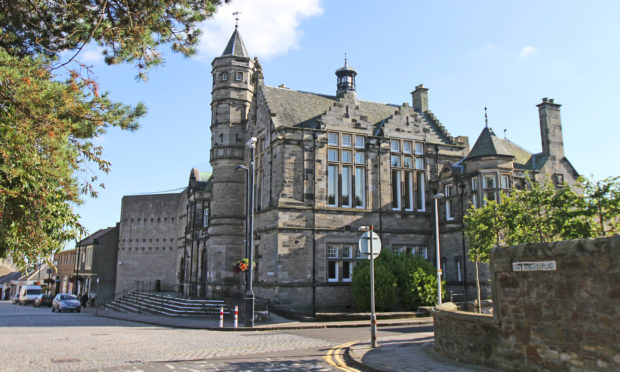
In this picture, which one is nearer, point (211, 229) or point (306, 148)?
point (306, 148)

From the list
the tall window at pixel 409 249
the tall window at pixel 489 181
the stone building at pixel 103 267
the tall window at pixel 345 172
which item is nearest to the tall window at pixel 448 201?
the tall window at pixel 489 181

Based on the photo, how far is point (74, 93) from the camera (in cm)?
773

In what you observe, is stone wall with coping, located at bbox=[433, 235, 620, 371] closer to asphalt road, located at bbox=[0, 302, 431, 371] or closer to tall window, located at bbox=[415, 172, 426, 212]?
asphalt road, located at bbox=[0, 302, 431, 371]

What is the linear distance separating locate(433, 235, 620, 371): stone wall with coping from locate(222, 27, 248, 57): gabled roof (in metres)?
28.0

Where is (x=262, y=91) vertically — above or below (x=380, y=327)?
above

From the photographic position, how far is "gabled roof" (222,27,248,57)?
34.4 metres

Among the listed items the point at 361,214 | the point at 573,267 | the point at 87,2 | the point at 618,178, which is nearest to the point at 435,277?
the point at 361,214

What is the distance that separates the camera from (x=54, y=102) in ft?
24.0

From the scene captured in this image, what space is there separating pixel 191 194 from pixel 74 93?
36.0m

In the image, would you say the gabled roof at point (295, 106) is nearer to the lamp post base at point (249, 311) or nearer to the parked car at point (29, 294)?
the lamp post base at point (249, 311)

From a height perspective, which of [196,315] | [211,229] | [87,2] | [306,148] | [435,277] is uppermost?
[306,148]

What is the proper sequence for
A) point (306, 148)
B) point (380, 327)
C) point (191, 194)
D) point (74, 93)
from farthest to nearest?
point (191, 194) < point (306, 148) < point (380, 327) < point (74, 93)

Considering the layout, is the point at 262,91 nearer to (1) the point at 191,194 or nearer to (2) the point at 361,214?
(2) the point at 361,214

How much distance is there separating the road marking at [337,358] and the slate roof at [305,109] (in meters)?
16.4
